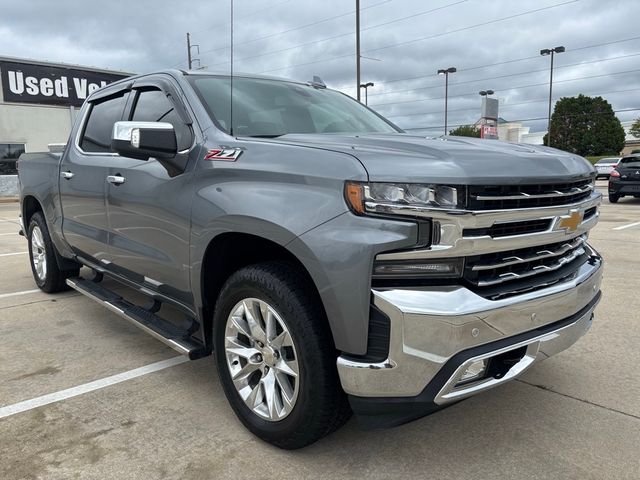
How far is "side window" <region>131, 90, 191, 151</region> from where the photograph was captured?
9.97ft

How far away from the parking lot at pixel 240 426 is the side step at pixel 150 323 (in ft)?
1.13

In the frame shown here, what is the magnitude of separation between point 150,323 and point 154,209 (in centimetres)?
71

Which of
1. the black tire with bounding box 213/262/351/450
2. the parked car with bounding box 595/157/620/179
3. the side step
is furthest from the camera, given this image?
the parked car with bounding box 595/157/620/179

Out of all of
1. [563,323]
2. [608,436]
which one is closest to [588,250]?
[563,323]

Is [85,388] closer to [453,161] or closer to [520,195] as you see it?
[453,161]

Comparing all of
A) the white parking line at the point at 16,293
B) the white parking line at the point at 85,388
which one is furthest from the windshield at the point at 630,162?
the white parking line at the point at 85,388

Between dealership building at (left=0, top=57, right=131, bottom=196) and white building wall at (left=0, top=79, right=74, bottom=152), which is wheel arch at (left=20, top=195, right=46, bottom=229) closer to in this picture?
dealership building at (left=0, top=57, right=131, bottom=196)

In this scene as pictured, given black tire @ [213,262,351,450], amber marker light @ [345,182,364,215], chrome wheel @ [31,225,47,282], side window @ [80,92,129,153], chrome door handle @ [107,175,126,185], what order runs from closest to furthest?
amber marker light @ [345,182,364,215], black tire @ [213,262,351,450], chrome door handle @ [107,175,126,185], side window @ [80,92,129,153], chrome wheel @ [31,225,47,282]

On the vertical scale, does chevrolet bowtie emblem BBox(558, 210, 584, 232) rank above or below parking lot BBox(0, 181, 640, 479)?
above

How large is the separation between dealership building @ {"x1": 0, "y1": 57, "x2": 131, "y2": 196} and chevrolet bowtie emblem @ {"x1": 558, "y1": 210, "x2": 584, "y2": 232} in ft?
71.8

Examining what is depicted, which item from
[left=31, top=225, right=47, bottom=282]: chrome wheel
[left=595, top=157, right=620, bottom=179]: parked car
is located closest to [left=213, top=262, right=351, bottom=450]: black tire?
[left=31, top=225, right=47, bottom=282]: chrome wheel

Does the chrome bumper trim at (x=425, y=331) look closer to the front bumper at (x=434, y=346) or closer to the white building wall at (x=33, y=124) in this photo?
the front bumper at (x=434, y=346)

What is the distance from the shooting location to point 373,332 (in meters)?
2.08

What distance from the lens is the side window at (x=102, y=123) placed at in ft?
13.3
